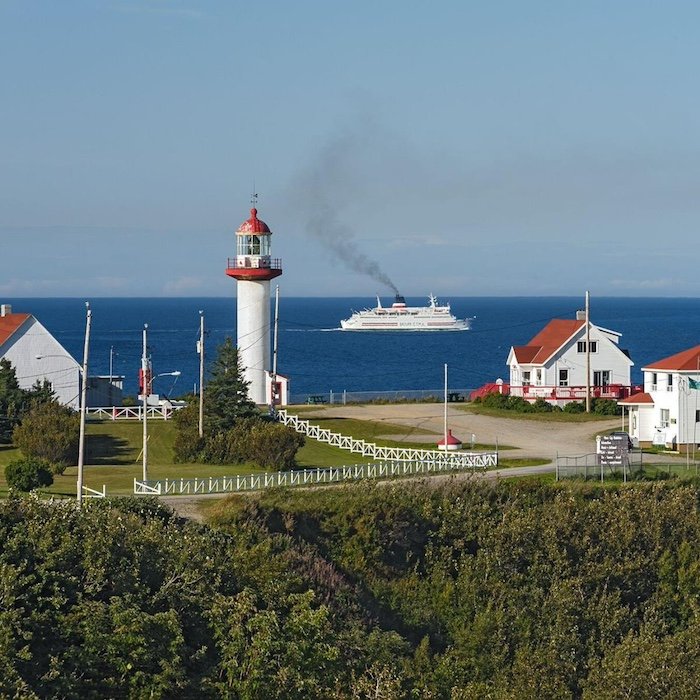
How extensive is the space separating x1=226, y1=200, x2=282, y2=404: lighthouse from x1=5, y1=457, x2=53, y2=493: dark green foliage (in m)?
20.9

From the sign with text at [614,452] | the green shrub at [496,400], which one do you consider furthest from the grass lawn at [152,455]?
the green shrub at [496,400]

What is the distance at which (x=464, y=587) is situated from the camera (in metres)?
32.9

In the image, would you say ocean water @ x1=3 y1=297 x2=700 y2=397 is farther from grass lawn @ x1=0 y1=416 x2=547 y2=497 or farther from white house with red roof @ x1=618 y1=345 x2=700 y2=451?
white house with red roof @ x1=618 y1=345 x2=700 y2=451

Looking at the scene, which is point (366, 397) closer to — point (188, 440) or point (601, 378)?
point (601, 378)

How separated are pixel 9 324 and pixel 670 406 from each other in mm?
26610

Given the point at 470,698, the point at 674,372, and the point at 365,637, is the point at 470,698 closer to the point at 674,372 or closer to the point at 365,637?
the point at 365,637

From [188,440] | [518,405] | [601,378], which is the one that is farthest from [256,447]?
[601,378]

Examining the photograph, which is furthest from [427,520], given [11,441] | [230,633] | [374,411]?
[374,411]

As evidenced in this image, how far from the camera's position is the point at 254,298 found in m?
57.5

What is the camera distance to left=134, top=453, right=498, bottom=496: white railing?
36.5 m

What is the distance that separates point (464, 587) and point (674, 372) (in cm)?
1866

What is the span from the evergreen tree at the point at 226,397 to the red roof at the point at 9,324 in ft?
35.1

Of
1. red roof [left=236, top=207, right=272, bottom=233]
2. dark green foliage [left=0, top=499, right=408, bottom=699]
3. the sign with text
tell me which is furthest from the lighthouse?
dark green foliage [left=0, top=499, right=408, bottom=699]

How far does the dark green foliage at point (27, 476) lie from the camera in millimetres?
35562
